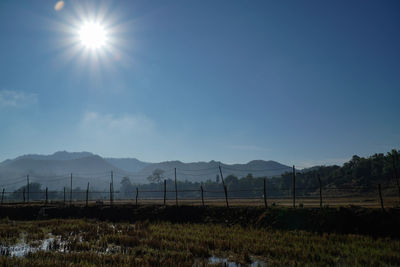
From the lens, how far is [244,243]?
16516 mm

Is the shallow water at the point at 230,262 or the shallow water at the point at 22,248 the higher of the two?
the shallow water at the point at 230,262

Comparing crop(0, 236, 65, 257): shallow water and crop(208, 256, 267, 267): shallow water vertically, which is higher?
crop(208, 256, 267, 267): shallow water

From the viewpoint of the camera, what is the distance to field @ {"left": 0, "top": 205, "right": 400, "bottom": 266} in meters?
12.9

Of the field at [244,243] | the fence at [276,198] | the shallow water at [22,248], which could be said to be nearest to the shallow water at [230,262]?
the field at [244,243]

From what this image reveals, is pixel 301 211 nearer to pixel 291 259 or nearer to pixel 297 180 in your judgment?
pixel 291 259

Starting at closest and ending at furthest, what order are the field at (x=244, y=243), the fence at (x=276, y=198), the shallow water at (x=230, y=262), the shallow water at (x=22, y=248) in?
the shallow water at (x=230, y=262) → the field at (x=244, y=243) → the shallow water at (x=22, y=248) → the fence at (x=276, y=198)

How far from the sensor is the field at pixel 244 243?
1291 cm

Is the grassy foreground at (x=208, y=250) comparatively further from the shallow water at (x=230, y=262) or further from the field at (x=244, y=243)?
the shallow water at (x=230, y=262)

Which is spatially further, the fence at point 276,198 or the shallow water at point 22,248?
the fence at point 276,198

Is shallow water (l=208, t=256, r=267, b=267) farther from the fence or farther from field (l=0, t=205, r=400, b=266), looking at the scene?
the fence

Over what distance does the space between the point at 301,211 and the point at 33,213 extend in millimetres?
35992

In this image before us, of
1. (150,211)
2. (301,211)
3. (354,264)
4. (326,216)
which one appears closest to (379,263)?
(354,264)

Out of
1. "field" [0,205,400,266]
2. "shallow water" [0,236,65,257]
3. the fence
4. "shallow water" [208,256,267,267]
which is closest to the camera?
"shallow water" [208,256,267,267]

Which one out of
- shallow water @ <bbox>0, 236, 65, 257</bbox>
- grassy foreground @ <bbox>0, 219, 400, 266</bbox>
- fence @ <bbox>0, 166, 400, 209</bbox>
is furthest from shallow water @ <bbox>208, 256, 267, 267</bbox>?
fence @ <bbox>0, 166, 400, 209</bbox>
